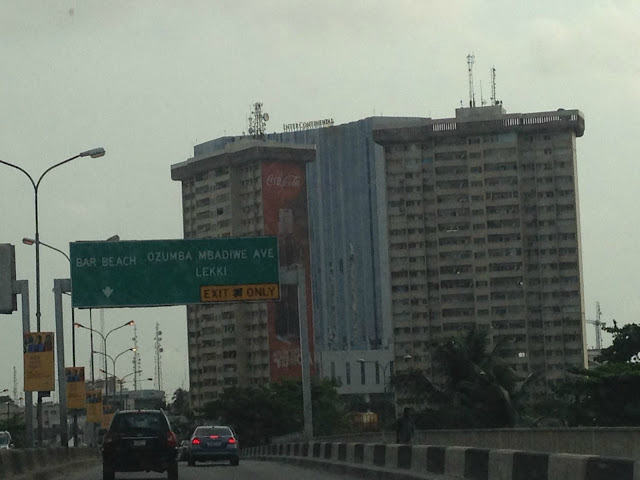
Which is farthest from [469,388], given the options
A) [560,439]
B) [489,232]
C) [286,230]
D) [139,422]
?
[286,230]

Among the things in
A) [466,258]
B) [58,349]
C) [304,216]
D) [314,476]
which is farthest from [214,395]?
[314,476]

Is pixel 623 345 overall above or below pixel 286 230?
below

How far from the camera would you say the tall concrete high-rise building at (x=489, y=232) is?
17938cm

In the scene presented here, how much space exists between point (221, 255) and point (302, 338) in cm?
385

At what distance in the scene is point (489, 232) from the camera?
603 feet

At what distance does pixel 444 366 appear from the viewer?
81.6m

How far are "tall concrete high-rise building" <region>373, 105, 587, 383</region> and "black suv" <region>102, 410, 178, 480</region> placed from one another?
492 feet

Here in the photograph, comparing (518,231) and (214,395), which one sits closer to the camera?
(518,231)

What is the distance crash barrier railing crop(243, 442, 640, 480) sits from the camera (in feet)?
46.3

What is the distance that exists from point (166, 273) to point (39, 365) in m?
5.30

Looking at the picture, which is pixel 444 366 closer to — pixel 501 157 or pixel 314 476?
pixel 314 476

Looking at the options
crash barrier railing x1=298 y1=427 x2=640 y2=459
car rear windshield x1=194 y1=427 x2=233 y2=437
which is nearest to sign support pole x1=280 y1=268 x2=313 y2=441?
car rear windshield x1=194 y1=427 x2=233 y2=437

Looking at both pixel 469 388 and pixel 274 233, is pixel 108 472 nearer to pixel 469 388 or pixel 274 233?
pixel 469 388

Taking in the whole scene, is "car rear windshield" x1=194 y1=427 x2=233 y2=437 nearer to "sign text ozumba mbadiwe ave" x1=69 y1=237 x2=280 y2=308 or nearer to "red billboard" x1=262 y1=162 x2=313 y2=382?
"sign text ozumba mbadiwe ave" x1=69 y1=237 x2=280 y2=308
